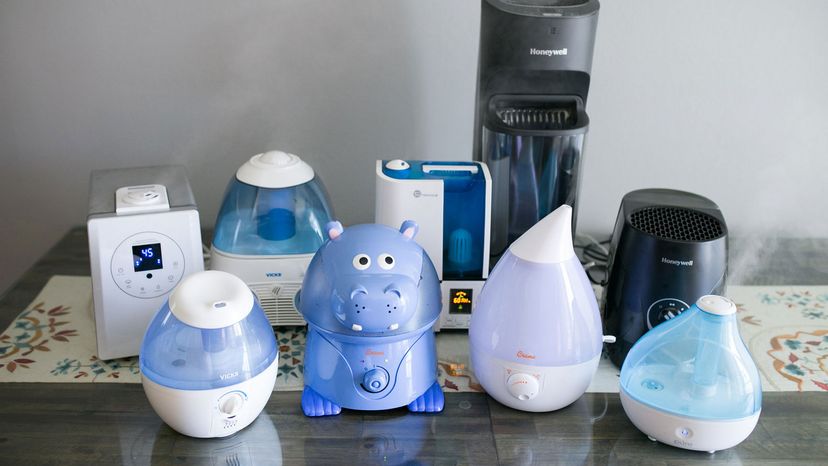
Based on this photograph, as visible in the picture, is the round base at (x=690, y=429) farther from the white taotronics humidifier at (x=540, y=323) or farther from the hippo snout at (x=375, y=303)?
the hippo snout at (x=375, y=303)

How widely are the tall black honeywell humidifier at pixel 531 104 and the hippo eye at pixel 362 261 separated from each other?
339 mm

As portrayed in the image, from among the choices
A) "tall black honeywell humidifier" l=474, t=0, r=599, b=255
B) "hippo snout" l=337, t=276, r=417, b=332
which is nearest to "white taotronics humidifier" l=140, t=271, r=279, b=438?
"hippo snout" l=337, t=276, r=417, b=332

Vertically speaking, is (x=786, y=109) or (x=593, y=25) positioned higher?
(x=593, y=25)

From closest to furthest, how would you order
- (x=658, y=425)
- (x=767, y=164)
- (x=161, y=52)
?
(x=658, y=425) → (x=161, y=52) → (x=767, y=164)

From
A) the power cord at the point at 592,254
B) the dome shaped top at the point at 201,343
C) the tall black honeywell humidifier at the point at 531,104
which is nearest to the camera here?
the dome shaped top at the point at 201,343

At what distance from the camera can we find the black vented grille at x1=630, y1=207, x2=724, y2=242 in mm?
1118

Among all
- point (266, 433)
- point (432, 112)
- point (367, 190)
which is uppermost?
point (432, 112)

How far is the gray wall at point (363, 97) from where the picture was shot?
4.71 ft

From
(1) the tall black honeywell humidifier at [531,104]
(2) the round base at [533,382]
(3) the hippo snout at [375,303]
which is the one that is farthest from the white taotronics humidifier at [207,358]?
(1) the tall black honeywell humidifier at [531,104]

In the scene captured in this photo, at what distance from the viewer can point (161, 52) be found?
1449 millimetres

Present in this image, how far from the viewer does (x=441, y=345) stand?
4.09 feet

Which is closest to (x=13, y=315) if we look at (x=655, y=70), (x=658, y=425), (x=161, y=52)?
(x=161, y=52)

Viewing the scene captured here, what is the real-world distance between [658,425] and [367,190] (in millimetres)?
746

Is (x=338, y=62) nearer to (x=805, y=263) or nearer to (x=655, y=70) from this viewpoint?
(x=655, y=70)
